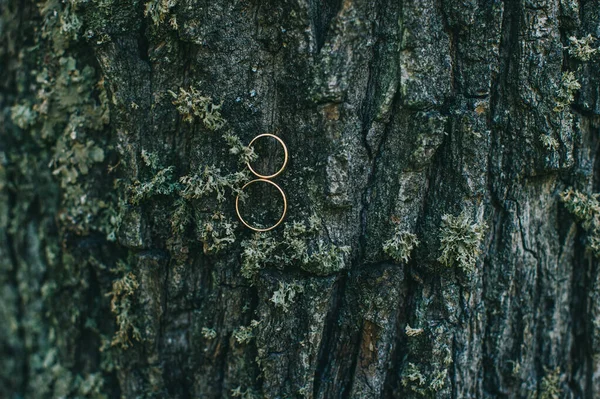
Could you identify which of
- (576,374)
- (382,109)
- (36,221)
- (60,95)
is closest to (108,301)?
(36,221)

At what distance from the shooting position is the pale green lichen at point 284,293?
6.94ft

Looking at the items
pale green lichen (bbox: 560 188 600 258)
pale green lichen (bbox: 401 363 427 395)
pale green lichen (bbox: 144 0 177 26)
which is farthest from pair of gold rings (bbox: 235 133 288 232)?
pale green lichen (bbox: 560 188 600 258)

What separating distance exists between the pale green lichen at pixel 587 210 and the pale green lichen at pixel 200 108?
1596 mm

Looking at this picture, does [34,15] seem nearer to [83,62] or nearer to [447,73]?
[83,62]

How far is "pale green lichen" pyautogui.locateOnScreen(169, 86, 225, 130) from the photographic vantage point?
2076 millimetres

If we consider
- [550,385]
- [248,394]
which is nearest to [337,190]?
[248,394]

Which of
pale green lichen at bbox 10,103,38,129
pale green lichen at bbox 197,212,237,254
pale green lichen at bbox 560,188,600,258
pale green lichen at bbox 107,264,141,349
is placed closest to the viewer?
pale green lichen at bbox 197,212,237,254

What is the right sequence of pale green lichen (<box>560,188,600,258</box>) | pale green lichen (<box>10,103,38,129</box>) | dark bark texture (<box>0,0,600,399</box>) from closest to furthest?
dark bark texture (<box>0,0,600,399</box>) → pale green lichen (<box>560,188,600,258</box>) → pale green lichen (<box>10,103,38,129</box>)

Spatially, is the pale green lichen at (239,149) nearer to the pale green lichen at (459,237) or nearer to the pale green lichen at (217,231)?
the pale green lichen at (217,231)

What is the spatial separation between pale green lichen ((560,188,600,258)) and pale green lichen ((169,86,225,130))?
1596 mm

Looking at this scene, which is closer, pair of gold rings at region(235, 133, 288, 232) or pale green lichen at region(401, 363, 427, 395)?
pair of gold rings at region(235, 133, 288, 232)

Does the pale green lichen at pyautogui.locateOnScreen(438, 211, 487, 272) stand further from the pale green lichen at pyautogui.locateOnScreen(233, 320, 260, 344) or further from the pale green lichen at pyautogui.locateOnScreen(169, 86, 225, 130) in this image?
the pale green lichen at pyautogui.locateOnScreen(169, 86, 225, 130)

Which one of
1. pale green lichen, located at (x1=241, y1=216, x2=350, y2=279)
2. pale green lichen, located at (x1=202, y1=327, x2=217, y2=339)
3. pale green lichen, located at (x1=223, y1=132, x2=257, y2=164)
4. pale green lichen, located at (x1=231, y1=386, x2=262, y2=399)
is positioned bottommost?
pale green lichen, located at (x1=231, y1=386, x2=262, y2=399)

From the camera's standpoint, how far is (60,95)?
2.46 m
